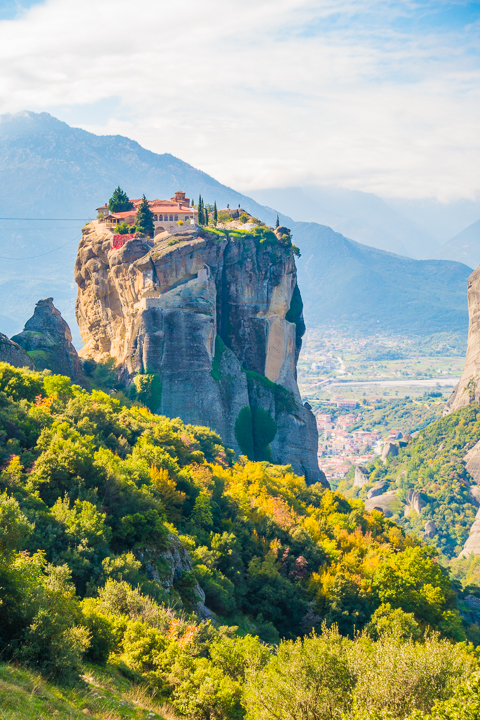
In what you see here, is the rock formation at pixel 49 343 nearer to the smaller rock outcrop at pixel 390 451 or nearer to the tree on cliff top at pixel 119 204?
the tree on cliff top at pixel 119 204

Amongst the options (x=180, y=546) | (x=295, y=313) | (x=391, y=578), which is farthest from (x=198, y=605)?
(x=295, y=313)

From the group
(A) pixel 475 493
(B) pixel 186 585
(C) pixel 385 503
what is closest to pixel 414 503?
(C) pixel 385 503

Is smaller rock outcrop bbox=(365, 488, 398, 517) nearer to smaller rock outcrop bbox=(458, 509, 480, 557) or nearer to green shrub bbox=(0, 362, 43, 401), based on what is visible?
smaller rock outcrop bbox=(458, 509, 480, 557)

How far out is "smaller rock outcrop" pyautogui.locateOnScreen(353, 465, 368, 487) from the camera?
487 ft

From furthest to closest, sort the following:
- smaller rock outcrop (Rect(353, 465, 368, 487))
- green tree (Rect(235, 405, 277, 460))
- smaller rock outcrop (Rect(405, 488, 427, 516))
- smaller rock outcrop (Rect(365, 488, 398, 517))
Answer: smaller rock outcrop (Rect(353, 465, 368, 487)) < smaller rock outcrop (Rect(365, 488, 398, 517)) < smaller rock outcrop (Rect(405, 488, 427, 516)) < green tree (Rect(235, 405, 277, 460))

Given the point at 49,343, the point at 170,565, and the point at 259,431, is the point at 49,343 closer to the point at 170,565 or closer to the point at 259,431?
the point at 259,431

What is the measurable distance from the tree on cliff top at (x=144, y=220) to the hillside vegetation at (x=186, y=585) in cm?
2347

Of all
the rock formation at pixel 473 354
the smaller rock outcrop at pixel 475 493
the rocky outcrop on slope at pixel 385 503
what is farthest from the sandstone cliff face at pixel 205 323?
the rock formation at pixel 473 354

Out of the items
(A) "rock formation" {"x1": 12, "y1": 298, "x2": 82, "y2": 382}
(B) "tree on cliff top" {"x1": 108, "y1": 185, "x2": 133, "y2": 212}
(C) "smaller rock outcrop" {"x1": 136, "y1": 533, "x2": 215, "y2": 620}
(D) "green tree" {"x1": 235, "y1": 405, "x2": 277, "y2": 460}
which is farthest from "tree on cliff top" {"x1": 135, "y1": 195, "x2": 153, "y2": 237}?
(C) "smaller rock outcrop" {"x1": 136, "y1": 533, "x2": 215, "y2": 620}

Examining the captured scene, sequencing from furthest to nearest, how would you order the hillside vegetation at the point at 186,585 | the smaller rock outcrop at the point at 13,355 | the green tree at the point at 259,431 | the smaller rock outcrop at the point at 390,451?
the smaller rock outcrop at the point at 390,451 < the green tree at the point at 259,431 < the smaller rock outcrop at the point at 13,355 < the hillside vegetation at the point at 186,585

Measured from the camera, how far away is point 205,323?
5681cm

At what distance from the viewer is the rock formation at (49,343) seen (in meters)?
50.6

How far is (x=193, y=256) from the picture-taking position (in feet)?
192

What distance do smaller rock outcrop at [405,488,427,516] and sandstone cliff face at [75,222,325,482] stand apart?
2297 inches
